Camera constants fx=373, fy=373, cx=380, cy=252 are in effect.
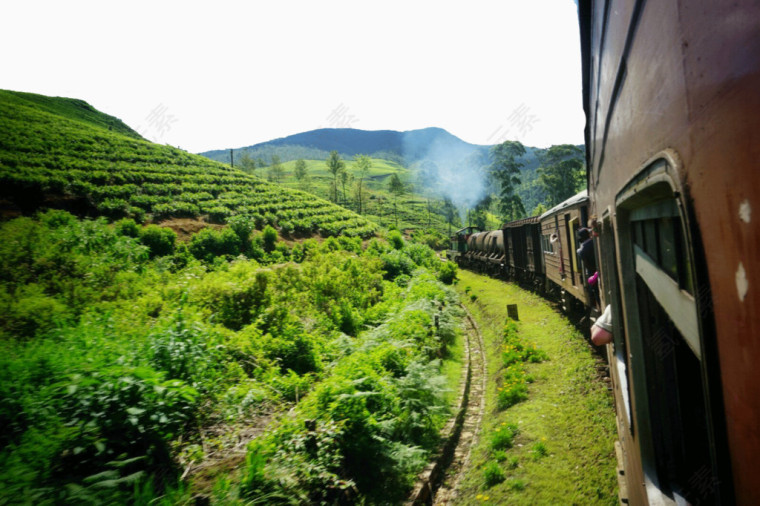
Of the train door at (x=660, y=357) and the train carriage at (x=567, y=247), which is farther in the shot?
the train carriage at (x=567, y=247)

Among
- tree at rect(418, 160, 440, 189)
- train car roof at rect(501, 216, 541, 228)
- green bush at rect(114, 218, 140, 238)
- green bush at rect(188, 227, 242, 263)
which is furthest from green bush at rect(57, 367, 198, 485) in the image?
tree at rect(418, 160, 440, 189)

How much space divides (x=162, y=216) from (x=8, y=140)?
16836 millimetres

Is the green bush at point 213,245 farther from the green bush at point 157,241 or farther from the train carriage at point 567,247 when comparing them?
the train carriage at point 567,247

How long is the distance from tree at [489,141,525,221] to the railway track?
49.9 m

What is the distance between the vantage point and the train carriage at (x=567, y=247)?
862 centimetres

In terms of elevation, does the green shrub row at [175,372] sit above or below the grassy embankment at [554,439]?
above

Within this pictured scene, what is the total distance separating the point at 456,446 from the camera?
6867 mm

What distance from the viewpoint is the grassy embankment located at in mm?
4898

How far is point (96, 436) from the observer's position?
3.61 m

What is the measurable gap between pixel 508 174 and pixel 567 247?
165 feet

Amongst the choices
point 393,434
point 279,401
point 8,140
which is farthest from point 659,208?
point 8,140

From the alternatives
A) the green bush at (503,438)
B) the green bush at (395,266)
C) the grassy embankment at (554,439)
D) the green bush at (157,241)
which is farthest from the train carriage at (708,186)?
the green bush at (157,241)

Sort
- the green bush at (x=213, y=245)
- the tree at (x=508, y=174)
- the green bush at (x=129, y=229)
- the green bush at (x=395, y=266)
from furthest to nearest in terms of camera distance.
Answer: the tree at (x=508, y=174), the green bush at (x=213, y=245), the green bush at (x=129, y=229), the green bush at (x=395, y=266)

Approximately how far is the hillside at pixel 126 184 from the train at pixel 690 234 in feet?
109
